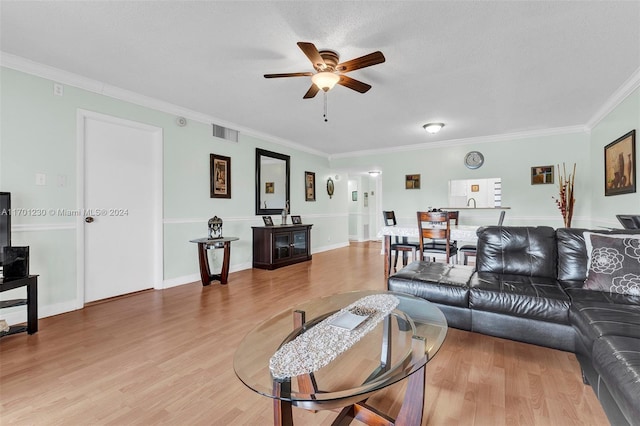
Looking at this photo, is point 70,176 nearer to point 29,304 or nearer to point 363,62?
point 29,304

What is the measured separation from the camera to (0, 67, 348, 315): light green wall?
270 centimetres

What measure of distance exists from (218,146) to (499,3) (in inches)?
154

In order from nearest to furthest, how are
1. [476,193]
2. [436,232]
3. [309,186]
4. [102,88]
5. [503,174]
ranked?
[102,88], [436,232], [503,174], [476,193], [309,186]

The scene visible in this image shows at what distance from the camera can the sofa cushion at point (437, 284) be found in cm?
222

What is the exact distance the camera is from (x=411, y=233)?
3.95 metres

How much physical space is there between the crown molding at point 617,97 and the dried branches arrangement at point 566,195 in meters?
0.85

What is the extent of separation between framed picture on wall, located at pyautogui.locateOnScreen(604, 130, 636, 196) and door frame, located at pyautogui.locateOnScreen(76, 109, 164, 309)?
222 inches

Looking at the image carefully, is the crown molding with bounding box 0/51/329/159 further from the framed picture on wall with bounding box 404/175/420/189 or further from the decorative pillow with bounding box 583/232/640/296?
the decorative pillow with bounding box 583/232/640/296

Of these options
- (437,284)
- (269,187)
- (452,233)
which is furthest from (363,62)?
(269,187)

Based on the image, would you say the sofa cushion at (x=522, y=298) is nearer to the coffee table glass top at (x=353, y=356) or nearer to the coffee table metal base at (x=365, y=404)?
the coffee table glass top at (x=353, y=356)

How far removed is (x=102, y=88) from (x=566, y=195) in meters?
7.01

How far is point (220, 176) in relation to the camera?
4.62m

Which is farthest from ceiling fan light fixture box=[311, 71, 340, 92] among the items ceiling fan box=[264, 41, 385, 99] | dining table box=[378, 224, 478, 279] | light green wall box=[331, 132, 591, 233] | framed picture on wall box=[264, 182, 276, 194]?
light green wall box=[331, 132, 591, 233]

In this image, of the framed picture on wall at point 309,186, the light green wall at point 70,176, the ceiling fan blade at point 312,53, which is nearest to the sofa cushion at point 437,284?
the ceiling fan blade at point 312,53
